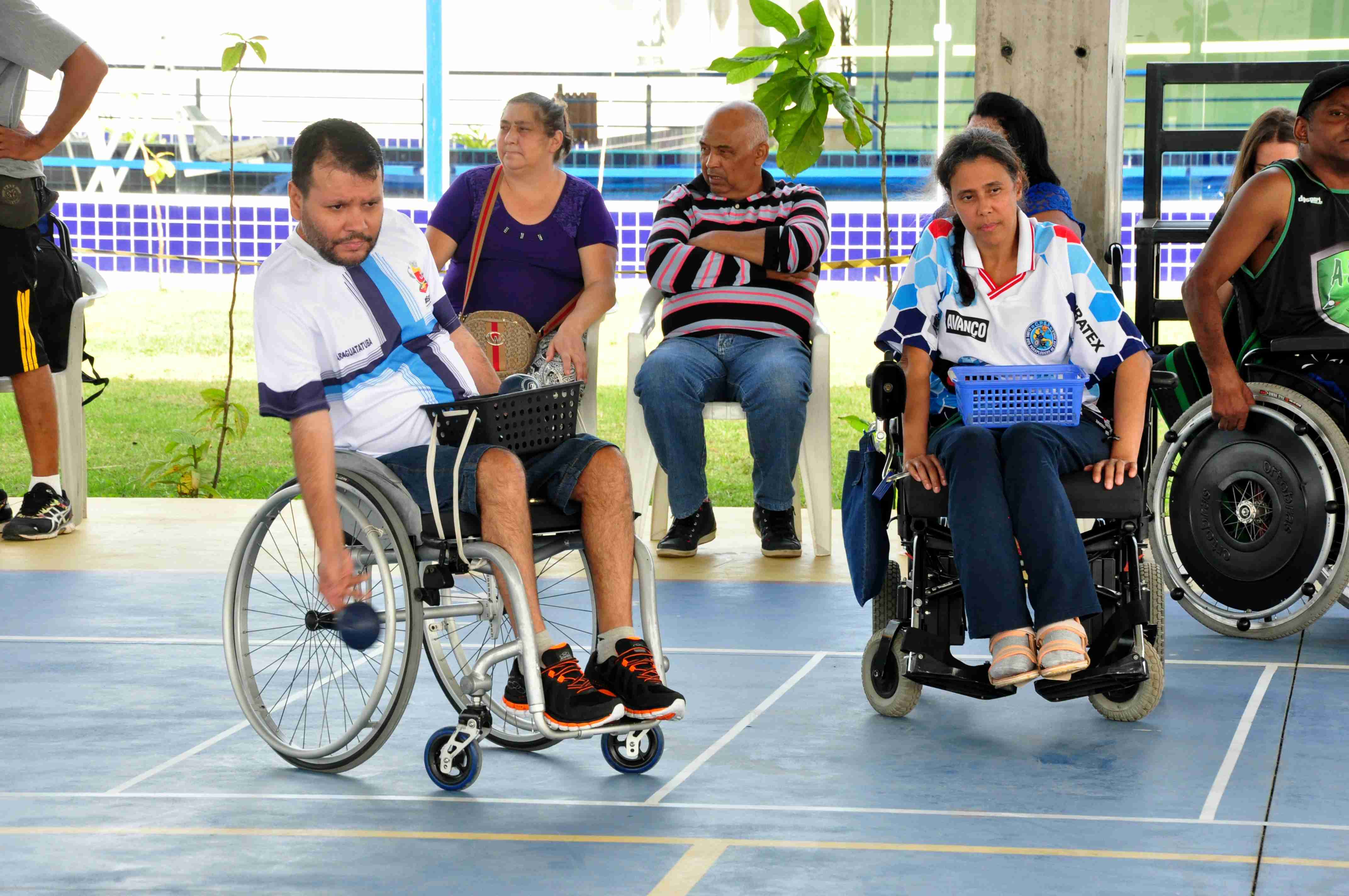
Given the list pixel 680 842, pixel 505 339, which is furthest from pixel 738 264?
pixel 680 842

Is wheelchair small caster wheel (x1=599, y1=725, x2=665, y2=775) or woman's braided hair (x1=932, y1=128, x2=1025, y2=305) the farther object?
woman's braided hair (x1=932, y1=128, x2=1025, y2=305)

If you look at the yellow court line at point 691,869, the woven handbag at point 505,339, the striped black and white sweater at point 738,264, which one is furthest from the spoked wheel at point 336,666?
the striped black and white sweater at point 738,264

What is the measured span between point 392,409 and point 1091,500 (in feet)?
4.07

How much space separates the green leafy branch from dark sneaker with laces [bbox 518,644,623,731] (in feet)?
9.66

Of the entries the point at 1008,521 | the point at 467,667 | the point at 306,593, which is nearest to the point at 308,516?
the point at 467,667

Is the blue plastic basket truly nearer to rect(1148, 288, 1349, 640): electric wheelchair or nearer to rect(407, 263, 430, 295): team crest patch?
rect(1148, 288, 1349, 640): electric wheelchair

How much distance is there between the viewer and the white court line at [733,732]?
2670 millimetres

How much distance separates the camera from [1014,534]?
3.02m

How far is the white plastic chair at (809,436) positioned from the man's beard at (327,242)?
187 cm

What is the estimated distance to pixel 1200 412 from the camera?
3.80 metres

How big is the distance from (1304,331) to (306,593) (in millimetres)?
2465

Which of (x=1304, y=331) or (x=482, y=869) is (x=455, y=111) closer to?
(x=1304, y=331)

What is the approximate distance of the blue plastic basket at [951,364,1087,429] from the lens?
10.3 ft

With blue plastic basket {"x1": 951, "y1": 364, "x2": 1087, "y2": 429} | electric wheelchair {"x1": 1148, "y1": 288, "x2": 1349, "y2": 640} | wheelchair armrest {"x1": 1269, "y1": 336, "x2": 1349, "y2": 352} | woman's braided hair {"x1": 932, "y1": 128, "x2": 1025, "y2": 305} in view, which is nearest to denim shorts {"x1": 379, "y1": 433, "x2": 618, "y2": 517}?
blue plastic basket {"x1": 951, "y1": 364, "x2": 1087, "y2": 429}
